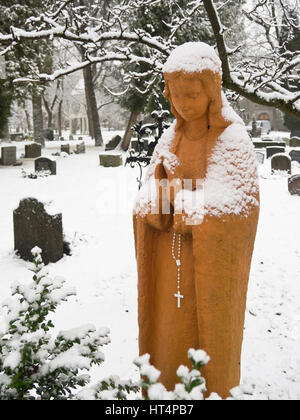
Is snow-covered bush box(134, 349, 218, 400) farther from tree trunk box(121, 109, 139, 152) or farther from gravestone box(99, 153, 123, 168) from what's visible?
tree trunk box(121, 109, 139, 152)

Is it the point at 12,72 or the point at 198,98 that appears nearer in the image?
the point at 198,98

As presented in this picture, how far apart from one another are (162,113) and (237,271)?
441 centimetres

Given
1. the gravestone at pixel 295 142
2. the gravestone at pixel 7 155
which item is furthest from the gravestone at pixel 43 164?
the gravestone at pixel 295 142

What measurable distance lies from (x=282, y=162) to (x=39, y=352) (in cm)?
1490

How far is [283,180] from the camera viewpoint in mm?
14055

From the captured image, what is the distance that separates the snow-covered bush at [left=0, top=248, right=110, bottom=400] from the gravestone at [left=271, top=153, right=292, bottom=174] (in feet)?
47.4

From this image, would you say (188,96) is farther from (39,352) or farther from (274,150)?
(274,150)

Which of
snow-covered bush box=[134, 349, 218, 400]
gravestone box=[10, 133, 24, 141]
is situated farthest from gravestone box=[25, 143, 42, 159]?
snow-covered bush box=[134, 349, 218, 400]

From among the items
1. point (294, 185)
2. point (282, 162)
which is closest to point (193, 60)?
point (294, 185)

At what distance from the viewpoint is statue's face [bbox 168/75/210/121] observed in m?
1.91

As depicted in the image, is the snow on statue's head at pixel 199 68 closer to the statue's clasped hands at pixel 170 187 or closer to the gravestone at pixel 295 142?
the statue's clasped hands at pixel 170 187

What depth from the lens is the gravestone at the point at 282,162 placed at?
49.2 ft
